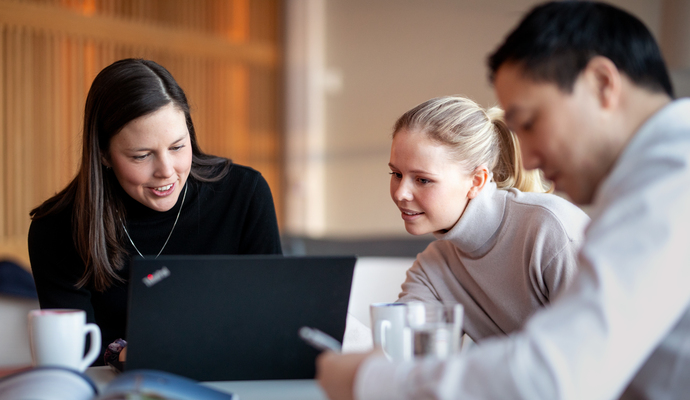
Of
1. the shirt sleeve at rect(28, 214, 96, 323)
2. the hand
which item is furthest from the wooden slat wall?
the hand

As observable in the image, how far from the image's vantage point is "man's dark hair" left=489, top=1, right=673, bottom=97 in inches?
29.3

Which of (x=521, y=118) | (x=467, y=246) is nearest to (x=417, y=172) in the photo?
(x=467, y=246)

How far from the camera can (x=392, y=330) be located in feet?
3.00

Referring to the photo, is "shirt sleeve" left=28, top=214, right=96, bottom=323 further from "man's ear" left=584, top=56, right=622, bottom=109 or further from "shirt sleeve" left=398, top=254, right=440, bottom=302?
"man's ear" left=584, top=56, right=622, bottom=109

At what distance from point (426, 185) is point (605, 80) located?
27.3 inches

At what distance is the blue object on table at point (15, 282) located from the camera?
9.37ft

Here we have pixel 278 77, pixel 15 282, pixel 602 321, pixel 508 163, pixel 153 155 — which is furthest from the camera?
pixel 278 77

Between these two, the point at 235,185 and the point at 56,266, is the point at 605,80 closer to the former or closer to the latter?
the point at 235,185

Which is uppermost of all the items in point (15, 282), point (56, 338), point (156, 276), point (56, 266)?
point (156, 276)

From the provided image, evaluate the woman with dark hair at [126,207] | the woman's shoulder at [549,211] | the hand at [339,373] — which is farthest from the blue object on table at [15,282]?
the hand at [339,373]

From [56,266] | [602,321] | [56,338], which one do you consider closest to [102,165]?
[56,266]

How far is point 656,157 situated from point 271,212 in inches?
45.5

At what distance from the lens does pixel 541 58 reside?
76 cm

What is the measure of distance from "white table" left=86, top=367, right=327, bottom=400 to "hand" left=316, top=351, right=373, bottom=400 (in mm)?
167
